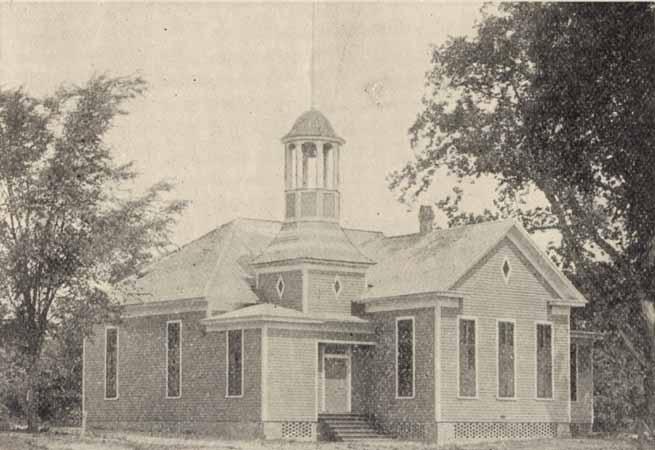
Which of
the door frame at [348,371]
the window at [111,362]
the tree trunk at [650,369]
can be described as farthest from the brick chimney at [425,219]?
the window at [111,362]

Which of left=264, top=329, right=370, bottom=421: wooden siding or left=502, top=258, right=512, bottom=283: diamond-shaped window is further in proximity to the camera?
left=502, top=258, right=512, bottom=283: diamond-shaped window

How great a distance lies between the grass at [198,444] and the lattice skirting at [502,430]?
0.85 m

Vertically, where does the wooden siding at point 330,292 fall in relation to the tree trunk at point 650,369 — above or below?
above

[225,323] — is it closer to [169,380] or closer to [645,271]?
[169,380]

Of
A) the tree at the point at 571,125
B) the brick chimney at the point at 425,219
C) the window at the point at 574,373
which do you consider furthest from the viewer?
the window at the point at 574,373

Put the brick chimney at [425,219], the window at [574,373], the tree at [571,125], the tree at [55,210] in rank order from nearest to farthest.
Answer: the tree at [571,125]
the tree at [55,210]
the brick chimney at [425,219]
the window at [574,373]

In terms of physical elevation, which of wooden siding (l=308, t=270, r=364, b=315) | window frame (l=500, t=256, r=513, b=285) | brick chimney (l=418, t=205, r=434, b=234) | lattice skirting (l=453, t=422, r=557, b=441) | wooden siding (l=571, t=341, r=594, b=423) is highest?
brick chimney (l=418, t=205, r=434, b=234)

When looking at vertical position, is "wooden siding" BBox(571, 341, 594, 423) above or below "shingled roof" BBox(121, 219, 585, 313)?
below

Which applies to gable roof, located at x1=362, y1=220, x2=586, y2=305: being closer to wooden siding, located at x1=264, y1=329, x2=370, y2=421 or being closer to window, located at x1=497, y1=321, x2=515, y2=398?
window, located at x1=497, y1=321, x2=515, y2=398

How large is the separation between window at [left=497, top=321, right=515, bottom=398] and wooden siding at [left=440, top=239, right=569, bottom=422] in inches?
7.7

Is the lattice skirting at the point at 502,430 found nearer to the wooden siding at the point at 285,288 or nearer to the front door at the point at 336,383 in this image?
the front door at the point at 336,383

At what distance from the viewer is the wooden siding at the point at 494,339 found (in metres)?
33.5

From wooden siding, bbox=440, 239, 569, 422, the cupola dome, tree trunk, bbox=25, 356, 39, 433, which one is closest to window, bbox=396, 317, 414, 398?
wooden siding, bbox=440, 239, 569, 422

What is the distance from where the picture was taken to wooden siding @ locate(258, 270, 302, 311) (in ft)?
114
